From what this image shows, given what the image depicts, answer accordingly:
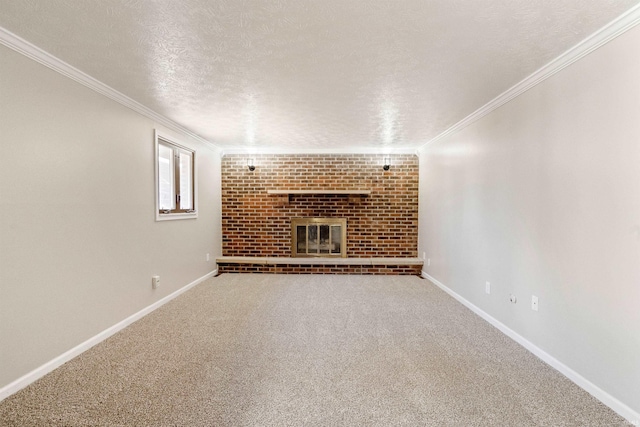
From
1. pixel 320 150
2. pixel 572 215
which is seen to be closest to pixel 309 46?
pixel 572 215

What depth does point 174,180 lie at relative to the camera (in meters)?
4.06

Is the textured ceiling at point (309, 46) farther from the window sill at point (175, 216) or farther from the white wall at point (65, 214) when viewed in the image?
the window sill at point (175, 216)

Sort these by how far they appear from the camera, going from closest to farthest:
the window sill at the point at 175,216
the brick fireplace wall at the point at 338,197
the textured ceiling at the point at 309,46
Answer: the textured ceiling at the point at 309,46 → the window sill at the point at 175,216 → the brick fireplace wall at the point at 338,197

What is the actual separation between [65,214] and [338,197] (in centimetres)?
385

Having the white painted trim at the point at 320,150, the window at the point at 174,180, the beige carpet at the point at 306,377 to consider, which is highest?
the white painted trim at the point at 320,150

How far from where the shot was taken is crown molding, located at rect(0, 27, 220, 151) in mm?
1873

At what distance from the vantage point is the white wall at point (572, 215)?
5.57ft

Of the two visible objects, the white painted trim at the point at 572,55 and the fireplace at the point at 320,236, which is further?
the fireplace at the point at 320,236

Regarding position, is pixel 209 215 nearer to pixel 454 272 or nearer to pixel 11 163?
pixel 11 163

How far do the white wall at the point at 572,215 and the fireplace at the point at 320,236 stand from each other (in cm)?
252

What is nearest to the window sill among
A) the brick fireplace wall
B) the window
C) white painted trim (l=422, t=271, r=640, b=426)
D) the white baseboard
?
the window

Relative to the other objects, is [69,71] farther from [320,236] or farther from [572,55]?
[320,236]

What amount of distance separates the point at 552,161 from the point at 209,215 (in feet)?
14.5

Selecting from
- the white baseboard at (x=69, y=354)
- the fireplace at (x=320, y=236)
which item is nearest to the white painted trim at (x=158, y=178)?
the white baseboard at (x=69, y=354)
